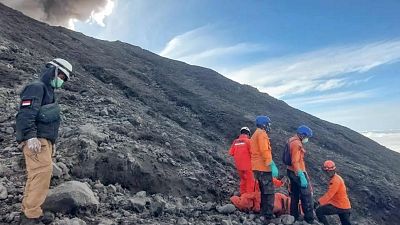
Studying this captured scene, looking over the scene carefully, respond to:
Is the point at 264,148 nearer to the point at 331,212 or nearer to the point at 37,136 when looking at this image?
the point at 331,212

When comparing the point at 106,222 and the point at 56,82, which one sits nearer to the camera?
the point at 56,82

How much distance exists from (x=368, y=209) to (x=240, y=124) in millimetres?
6710

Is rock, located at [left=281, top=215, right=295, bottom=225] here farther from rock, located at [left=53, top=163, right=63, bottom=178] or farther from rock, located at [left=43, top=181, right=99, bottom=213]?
rock, located at [left=53, top=163, right=63, bottom=178]

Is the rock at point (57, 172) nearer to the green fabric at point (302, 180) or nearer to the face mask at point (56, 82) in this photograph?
the face mask at point (56, 82)

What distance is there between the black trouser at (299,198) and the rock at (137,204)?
324 centimetres

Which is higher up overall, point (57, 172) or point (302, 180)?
point (302, 180)

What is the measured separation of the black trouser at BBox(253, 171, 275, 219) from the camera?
25.9 feet

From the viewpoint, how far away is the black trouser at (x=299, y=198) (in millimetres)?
8211

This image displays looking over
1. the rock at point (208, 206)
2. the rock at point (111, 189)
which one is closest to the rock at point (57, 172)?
the rock at point (111, 189)

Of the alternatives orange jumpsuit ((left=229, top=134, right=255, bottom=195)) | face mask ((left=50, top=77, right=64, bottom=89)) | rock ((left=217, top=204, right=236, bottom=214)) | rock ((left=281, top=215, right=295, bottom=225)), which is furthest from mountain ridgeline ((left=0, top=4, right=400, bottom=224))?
face mask ((left=50, top=77, right=64, bottom=89))

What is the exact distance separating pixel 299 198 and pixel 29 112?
5.80 metres

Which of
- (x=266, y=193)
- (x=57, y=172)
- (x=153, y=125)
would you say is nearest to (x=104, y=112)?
(x=153, y=125)

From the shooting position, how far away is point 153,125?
12289 mm

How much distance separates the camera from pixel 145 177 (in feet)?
27.4
